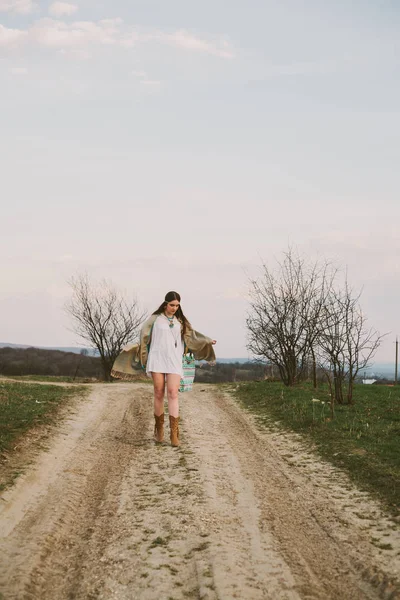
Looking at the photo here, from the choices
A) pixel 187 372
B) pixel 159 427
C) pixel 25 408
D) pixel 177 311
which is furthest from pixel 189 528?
pixel 25 408

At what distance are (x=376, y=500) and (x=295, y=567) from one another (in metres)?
2.32

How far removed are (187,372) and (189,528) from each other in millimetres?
4473

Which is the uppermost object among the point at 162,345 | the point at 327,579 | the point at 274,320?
the point at 274,320

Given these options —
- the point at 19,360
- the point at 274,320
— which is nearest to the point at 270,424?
the point at 274,320

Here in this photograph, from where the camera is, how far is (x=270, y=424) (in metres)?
12.0

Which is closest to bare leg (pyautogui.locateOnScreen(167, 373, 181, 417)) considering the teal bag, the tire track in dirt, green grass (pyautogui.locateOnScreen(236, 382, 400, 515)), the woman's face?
the teal bag

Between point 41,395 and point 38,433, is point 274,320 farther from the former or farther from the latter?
point 38,433

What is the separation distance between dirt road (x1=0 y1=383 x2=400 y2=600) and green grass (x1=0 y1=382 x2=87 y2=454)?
868 millimetres

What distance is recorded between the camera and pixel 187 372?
9.66 metres

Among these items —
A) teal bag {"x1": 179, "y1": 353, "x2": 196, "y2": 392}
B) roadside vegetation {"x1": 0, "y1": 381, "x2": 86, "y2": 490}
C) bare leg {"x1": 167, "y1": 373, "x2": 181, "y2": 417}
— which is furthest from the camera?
teal bag {"x1": 179, "y1": 353, "x2": 196, "y2": 392}

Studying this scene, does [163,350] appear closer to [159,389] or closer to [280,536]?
[159,389]

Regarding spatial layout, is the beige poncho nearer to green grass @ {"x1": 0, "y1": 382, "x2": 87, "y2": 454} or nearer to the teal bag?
the teal bag

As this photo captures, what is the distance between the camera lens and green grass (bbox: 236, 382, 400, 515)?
7440mm

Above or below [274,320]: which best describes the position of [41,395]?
below
